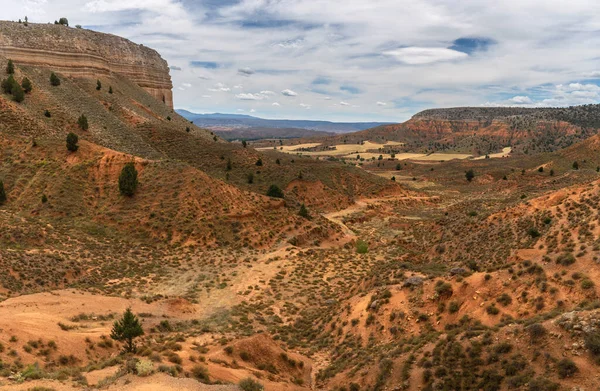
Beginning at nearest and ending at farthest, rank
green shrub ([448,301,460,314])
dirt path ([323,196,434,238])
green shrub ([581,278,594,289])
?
green shrub ([581,278,594,289])
green shrub ([448,301,460,314])
dirt path ([323,196,434,238])

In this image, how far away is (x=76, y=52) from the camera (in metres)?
65.1

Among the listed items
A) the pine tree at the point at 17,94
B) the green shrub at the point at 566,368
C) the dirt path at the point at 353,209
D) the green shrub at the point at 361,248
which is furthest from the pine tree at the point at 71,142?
the green shrub at the point at 566,368

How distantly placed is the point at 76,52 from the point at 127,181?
1684 inches

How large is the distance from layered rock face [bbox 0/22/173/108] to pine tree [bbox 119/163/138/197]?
37930 mm

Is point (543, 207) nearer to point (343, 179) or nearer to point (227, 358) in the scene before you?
point (227, 358)

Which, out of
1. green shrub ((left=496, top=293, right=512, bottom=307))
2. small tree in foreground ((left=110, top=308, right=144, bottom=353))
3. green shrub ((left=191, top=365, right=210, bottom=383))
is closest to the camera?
green shrub ((left=191, top=365, right=210, bottom=383))

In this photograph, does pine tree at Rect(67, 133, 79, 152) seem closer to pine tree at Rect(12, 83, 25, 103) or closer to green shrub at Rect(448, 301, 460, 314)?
pine tree at Rect(12, 83, 25, 103)

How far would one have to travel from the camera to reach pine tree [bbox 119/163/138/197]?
3762 cm

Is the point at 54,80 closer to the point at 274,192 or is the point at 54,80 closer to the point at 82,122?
the point at 82,122

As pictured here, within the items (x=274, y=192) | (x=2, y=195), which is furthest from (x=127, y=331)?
(x=274, y=192)

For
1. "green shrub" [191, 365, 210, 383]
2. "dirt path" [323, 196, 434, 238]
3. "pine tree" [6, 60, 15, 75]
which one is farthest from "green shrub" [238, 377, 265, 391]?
"pine tree" [6, 60, 15, 75]

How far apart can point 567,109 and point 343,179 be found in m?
173

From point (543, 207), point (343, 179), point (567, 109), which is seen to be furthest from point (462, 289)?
point (567, 109)

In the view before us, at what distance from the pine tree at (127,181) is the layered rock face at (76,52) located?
3793 centimetres
